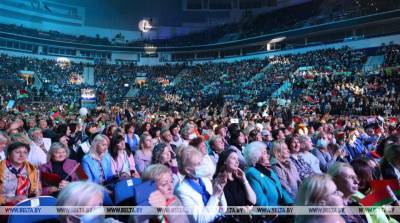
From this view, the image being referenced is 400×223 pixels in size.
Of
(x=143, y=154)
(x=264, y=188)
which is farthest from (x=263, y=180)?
(x=143, y=154)

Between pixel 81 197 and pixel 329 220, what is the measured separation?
167 centimetres

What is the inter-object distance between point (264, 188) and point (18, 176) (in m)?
2.84

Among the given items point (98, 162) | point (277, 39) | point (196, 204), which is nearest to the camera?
point (196, 204)

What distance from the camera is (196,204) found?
3.38 meters

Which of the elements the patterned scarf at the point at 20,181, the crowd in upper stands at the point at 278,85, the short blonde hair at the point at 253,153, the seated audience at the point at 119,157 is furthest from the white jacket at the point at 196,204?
the crowd in upper stands at the point at 278,85

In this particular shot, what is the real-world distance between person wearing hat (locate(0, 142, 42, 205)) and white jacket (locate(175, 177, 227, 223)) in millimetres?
1936

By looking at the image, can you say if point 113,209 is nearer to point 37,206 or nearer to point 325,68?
point 37,206

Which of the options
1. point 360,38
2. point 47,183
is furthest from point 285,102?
point 47,183

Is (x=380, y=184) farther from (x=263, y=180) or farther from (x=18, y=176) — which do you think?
(x=18, y=176)

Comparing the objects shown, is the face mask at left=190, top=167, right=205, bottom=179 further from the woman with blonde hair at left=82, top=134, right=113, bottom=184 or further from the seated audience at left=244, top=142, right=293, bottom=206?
the woman with blonde hair at left=82, top=134, right=113, bottom=184

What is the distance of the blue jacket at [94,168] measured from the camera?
203 inches

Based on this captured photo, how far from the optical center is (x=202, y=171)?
380 centimetres

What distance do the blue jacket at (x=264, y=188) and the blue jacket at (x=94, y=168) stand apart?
208 cm

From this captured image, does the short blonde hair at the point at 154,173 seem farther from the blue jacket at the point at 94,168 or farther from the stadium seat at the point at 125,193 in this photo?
the blue jacket at the point at 94,168
